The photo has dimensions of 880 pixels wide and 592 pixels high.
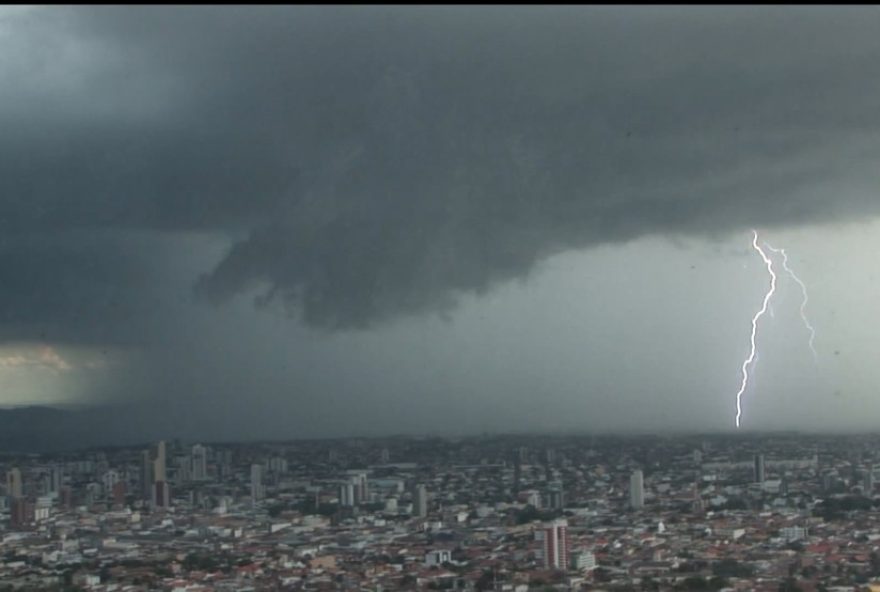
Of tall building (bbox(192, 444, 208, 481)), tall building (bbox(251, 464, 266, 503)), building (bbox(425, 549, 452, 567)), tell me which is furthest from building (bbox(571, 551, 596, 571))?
tall building (bbox(192, 444, 208, 481))

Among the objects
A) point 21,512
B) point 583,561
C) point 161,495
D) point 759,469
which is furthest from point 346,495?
point 759,469

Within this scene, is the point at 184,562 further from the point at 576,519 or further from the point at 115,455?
the point at 576,519

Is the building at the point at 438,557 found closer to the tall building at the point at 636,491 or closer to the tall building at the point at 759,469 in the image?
the tall building at the point at 636,491

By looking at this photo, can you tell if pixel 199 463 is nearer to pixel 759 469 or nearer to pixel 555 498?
pixel 555 498

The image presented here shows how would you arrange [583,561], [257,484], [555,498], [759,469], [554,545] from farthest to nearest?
[257,484] < [555,498] < [759,469] < [554,545] < [583,561]

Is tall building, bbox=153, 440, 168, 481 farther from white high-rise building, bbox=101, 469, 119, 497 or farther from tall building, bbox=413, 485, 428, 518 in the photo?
tall building, bbox=413, 485, 428, 518

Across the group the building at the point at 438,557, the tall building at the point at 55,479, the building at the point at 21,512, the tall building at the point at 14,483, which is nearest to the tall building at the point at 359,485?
the building at the point at 438,557
